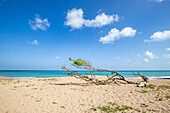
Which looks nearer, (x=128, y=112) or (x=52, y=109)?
(x=128, y=112)

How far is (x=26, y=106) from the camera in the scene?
242 inches

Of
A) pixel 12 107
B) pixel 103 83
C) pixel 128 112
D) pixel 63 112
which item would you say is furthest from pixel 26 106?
pixel 103 83

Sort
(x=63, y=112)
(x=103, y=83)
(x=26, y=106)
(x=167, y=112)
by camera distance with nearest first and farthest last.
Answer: (x=167, y=112) < (x=63, y=112) < (x=26, y=106) < (x=103, y=83)

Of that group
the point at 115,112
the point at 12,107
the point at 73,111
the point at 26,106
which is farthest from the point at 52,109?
the point at 115,112

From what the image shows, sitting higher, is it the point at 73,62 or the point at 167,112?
the point at 73,62

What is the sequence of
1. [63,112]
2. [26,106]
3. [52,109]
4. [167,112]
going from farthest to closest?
1. [26,106]
2. [52,109]
3. [63,112]
4. [167,112]

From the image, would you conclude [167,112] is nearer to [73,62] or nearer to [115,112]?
[115,112]

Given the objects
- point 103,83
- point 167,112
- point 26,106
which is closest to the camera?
point 167,112

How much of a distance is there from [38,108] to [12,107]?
170 centimetres

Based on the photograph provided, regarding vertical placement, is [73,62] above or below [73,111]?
above

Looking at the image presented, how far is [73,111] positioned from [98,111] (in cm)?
138

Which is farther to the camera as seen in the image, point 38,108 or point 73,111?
point 38,108

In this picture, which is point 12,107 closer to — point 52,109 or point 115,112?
point 52,109

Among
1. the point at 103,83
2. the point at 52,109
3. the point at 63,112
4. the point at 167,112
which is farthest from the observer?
the point at 103,83
